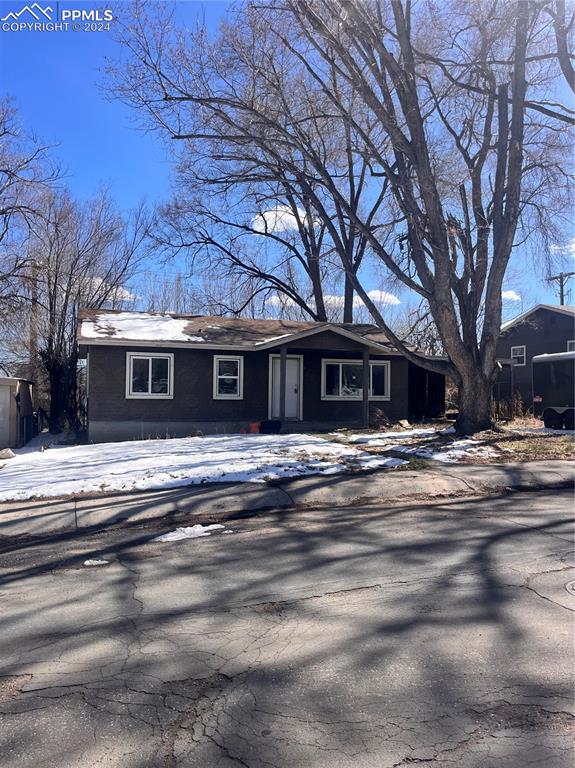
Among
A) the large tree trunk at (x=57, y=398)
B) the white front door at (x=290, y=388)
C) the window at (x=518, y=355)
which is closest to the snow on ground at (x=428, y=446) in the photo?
the white front door at (x=290, y=388)

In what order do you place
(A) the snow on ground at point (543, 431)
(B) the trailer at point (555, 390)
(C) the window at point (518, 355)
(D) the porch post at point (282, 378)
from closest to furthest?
(A) the snow on ground at point (543, 431)
(D) the porch post at point (282, 378)
(B) the trailer at point (555, 390)
(C) the window at point (518, 355)

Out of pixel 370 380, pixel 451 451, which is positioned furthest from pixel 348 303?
pixel 451 451

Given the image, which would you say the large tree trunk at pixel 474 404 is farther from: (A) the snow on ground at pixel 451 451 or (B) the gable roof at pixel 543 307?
(B) the gable roof at pixel 543 307

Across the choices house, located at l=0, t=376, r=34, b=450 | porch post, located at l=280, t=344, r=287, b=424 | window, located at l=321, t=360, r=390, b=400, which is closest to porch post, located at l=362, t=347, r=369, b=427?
window, located at l=321, t=360, r=390, b=400

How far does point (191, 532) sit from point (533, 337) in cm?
3097

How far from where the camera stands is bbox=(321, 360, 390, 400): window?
70.2 ft

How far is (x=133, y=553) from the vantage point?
6871 mm

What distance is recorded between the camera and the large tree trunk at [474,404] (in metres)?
16.3

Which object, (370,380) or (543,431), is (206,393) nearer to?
(370,380)

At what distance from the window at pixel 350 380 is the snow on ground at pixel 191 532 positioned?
528 inches

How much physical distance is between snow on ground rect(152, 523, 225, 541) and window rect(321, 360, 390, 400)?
13401mm

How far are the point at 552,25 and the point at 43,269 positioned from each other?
1878 centimetres

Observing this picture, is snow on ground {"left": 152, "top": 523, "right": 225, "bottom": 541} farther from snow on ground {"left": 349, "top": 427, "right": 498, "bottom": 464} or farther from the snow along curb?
snow on ground {"left": 349, "top": 427, "right": 498, "bottom": 464}

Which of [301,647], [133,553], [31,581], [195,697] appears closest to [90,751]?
[195,697]
